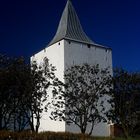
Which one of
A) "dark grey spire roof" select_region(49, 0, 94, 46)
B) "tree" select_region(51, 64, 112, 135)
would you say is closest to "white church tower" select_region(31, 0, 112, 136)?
"dark grey spire roof" select_region(49, 0, 94, 46)

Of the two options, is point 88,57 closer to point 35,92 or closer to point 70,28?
point 70,28

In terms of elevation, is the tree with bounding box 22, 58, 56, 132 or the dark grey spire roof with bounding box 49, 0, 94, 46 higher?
the dark grey spire roof with bounding box 49, 0, 94, 46

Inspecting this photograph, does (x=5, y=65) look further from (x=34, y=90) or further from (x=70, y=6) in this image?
(x=70, y=6)

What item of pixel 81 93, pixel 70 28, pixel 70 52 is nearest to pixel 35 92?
pixel 81 93

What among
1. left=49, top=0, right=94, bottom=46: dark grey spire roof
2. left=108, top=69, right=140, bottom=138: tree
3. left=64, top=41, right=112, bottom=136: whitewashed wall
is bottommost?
left=108, top=69, right=140, bottom=138: tree

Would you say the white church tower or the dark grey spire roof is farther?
the dark grey spire roof

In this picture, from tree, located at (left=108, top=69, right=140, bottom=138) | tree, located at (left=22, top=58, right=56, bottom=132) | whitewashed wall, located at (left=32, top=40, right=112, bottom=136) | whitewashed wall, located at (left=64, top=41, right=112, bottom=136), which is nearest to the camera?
tree, located at (left=22, top=58, right=56, bottom=132)

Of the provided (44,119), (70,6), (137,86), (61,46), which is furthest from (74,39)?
(137,86)

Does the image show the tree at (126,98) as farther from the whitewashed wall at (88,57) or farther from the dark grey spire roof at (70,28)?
the dark grey spire roof at (70,28)

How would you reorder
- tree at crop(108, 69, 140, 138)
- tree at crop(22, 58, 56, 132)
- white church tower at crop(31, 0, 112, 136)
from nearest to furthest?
tree at crop(22, 58, 56, 132)
tree at crop(108, 69, 140, 138)
white church tower at crop(31, 0, 112, 136)

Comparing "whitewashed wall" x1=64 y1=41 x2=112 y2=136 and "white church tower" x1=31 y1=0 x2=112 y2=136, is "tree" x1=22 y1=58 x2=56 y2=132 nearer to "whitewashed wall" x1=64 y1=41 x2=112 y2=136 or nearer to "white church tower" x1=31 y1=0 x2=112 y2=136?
"white church tower" x1=31 y1=0 x2=112 y2=136

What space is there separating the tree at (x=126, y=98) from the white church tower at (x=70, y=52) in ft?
26.2

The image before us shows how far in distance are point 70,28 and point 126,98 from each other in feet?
52.4

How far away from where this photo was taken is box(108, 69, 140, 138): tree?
29.3 metres
